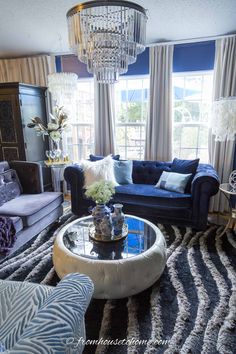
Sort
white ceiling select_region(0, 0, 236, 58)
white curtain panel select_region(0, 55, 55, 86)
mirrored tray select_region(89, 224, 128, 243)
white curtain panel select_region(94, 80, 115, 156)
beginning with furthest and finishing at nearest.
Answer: white curtain panel select_region(0, 55, 55, 86) < white curtain panel select_region(94, 80, 115, 156) < white ceiling select_region(0, 0, 236, 58) < mirrored tray select_region(89, 224, 128, 243)

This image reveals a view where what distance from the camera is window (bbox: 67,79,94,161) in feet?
14.5

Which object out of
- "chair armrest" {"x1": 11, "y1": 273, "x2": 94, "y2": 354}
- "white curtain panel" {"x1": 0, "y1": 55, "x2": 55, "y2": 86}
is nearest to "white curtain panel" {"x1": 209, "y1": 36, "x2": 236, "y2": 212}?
"white curtain panel" {"x1": 0, "y1": 55, "x2": 55, "y2": 86}

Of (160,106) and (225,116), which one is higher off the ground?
(160,106)

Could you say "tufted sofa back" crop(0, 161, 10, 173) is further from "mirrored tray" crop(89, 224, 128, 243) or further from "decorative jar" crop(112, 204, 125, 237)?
"decorative jar" crop(112, 204, 125, 237)

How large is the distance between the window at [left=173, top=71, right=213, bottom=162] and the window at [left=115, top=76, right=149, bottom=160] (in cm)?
53

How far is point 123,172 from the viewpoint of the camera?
12.1ft

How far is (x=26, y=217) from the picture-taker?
263 cm

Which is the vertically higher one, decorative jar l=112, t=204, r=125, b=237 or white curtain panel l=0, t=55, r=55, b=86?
white curtain panel l=0, t=55, r=55, b=86

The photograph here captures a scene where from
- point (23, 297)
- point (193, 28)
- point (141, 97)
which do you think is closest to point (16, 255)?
point (23, 297)

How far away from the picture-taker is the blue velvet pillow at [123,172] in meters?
3.67

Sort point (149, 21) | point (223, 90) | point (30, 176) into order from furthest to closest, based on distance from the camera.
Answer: point (223, 90)
point (30, 176)
point (149, 21)

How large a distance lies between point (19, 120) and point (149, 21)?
248 centimetres

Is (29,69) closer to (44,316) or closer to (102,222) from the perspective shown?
(102,222)

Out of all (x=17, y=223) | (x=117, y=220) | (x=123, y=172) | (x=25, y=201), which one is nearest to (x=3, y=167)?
(x=25, y=201)
